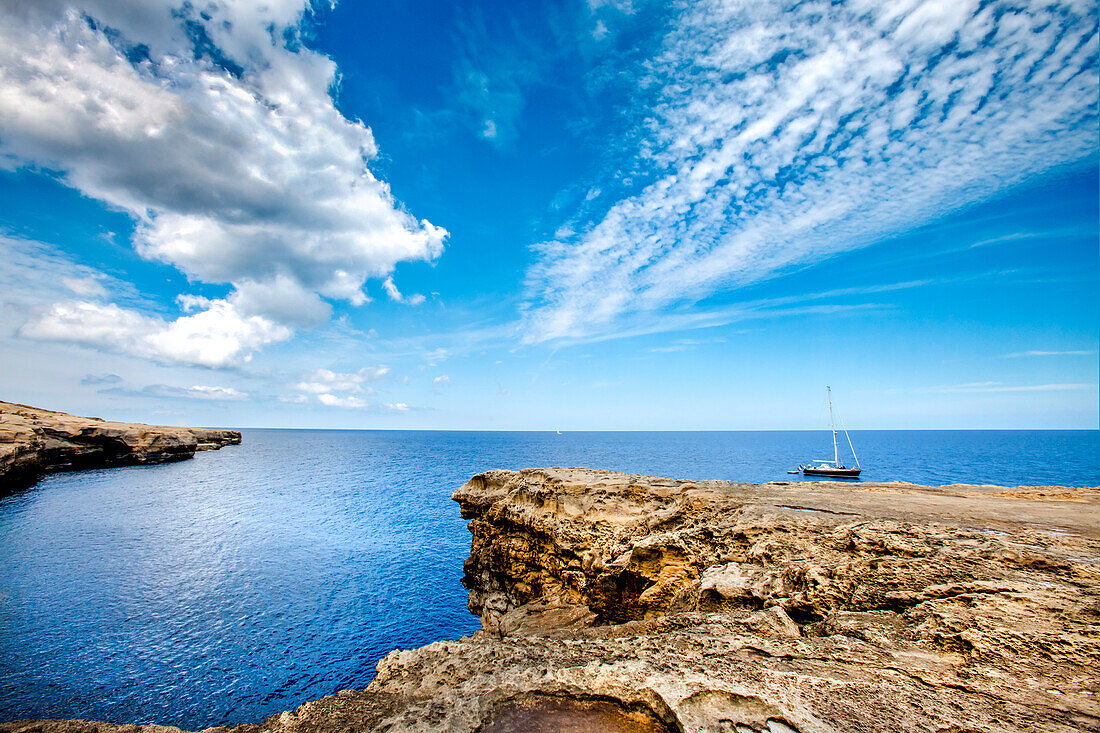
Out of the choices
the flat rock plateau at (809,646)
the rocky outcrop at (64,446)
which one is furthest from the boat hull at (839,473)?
the rocky outcrop at (64,446)

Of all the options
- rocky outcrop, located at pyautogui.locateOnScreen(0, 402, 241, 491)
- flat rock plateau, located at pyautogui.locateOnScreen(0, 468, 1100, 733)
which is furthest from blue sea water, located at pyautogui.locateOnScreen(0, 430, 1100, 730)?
flat rock plateau, located at pyautogui.locateOnScreen(0, 468, 1100, 733)

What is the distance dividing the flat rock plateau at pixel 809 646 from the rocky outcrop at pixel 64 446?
2632 inches

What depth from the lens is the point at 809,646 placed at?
6766mm

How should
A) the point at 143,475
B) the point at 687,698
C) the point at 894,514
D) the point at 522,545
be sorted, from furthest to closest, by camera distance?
the point at 143,475, the point at 522,545, the point at 894,514, the point at 687,698

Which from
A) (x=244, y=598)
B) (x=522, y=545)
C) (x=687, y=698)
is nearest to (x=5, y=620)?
(x=244, y=598)

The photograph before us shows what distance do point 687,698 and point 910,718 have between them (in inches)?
101

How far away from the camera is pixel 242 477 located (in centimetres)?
Result: 7225

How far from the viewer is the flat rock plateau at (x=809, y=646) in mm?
5309

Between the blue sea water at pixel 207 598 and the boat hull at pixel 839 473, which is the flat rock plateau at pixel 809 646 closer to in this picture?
the blue sea water at pixel 207 598

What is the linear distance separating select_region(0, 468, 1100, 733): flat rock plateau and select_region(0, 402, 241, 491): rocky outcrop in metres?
66.8

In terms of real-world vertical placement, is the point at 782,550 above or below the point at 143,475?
above

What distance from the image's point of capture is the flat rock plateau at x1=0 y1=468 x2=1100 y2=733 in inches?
209

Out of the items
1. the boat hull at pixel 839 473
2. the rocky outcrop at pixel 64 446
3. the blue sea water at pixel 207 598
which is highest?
the rocky outcrop at pixel 64 446

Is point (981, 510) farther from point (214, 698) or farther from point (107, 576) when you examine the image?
point (107, 576)
